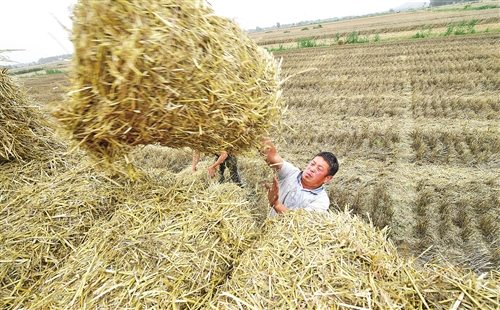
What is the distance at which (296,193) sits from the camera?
2.69 metres

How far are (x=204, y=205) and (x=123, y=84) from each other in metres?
1.13

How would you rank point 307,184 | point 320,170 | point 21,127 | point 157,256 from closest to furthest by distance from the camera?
1. point 157,256
2. point 320,170
3. point 307,184
4. point 21,127

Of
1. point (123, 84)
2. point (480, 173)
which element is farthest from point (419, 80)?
point (123, 84)

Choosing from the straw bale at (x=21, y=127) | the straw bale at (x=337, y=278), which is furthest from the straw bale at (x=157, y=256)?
the straw bale at (x=21, y=127)

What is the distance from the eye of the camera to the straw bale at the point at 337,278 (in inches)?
51.1

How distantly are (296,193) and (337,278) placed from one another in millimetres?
1312

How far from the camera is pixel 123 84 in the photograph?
1420 millimetres

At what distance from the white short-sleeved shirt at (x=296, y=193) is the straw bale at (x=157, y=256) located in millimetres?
662

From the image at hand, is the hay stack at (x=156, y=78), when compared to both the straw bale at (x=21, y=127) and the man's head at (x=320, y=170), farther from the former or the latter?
the straw bale at (x=21, y=127)

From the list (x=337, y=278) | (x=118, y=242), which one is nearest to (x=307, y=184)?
(x=337, y=278)

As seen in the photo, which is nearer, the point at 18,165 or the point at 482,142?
the point at 18,165

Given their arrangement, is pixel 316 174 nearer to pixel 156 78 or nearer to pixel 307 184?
pixel 307 184

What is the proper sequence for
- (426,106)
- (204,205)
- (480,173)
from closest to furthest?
(204,205) < (480,173) < (426,106)

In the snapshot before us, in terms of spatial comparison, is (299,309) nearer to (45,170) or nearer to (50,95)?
(45,170)
